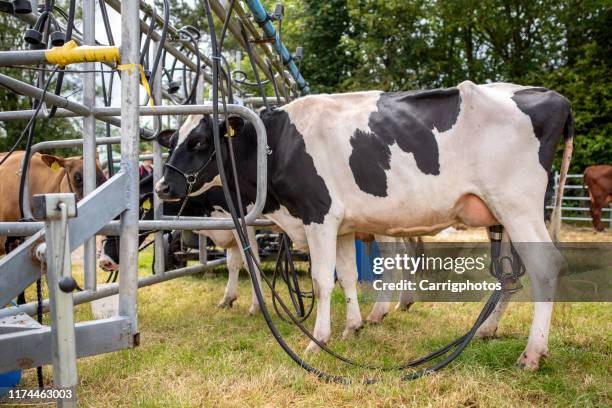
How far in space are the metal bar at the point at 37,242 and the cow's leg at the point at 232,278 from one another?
12.2 ft

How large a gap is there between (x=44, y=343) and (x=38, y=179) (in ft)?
13.4

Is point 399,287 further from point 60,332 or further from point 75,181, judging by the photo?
point 60,332

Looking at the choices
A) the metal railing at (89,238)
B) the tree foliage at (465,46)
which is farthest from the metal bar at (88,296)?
the tree foliage at (465,46)

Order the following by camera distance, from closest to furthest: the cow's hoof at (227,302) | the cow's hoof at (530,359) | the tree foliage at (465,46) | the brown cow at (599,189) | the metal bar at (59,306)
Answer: the metal bar at (59,306) < the cow's hoof at (530,359) < the cow's hoof at (227,302) < the brown cow at (599,189) < the tree foliage at (465,46)

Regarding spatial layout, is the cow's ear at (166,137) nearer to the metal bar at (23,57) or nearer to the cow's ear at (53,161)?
the cow's ear at (53,161)

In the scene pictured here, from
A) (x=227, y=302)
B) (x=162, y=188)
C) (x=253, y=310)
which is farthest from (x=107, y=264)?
(x=162, y=188)

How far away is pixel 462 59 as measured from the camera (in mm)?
19141

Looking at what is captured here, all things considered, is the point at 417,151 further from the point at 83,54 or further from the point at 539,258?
the point at 83,54

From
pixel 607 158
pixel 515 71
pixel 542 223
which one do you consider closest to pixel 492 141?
pixel 542 223

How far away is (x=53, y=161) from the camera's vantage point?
4906 mm

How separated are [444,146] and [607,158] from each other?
1469 centimetres

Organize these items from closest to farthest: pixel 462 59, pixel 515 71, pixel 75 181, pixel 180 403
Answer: pixel 180 403 → pixel 75 181 → pixel 515 71 → pixel 462 59

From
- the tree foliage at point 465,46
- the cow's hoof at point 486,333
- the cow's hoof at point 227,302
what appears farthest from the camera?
the tree foliage at point 465,46

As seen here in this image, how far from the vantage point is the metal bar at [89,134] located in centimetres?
251
